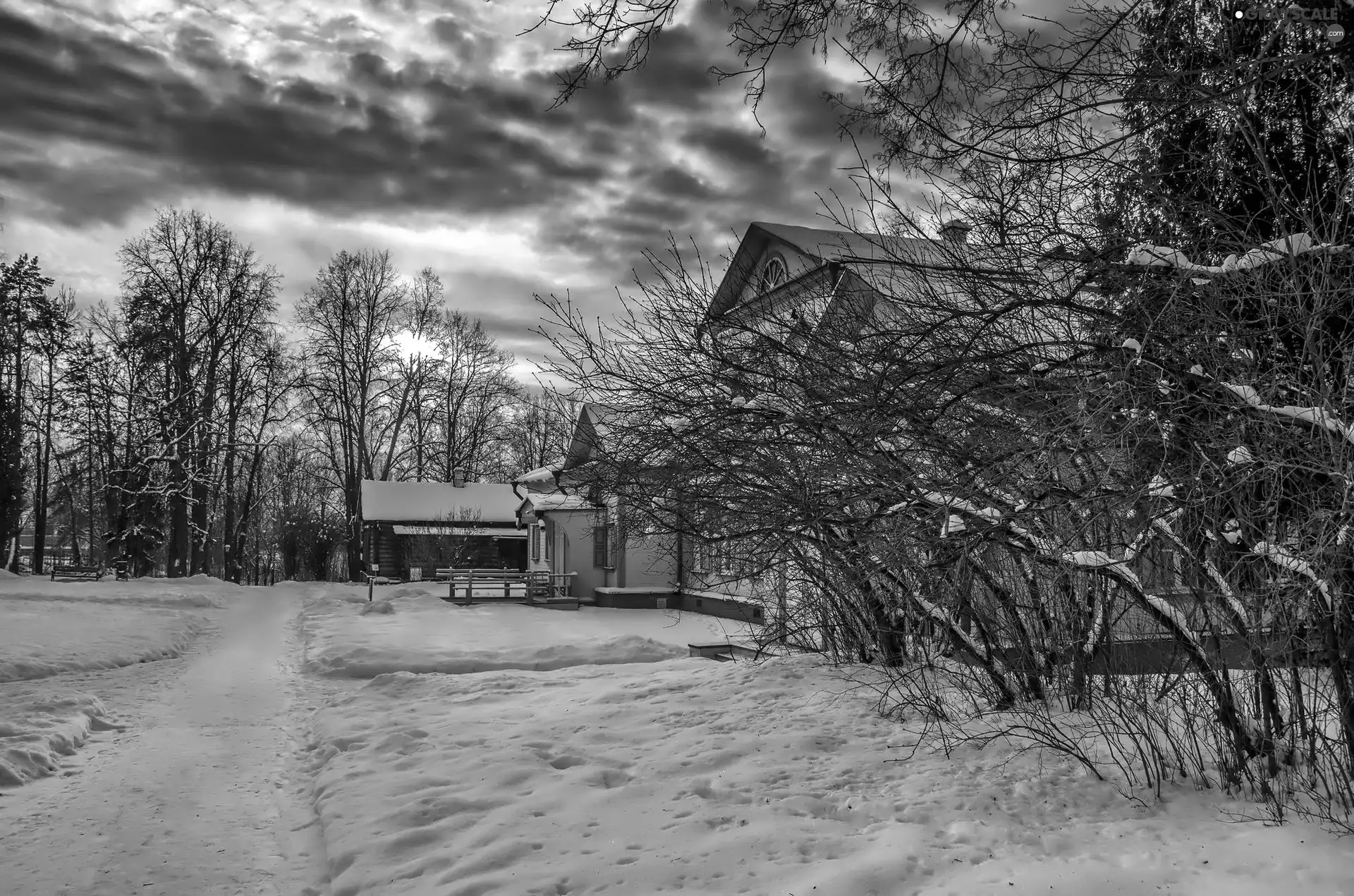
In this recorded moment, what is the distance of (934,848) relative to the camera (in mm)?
4297

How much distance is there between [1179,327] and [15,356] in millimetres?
42023

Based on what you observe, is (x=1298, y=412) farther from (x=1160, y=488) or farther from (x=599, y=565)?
(x=599, y=565)

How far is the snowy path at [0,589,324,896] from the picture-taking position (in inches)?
181

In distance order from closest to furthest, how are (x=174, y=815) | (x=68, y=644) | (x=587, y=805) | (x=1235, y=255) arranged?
(x=1235, y=255)
(x=587, y=805)
(x=174, y=815)
(x=68, y=644)

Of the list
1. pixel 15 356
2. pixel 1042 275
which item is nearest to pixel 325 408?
pixel 15 356

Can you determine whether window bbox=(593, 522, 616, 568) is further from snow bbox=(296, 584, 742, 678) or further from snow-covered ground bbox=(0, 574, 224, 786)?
snow-covered ground bbox=(0, 574, 224, 786)

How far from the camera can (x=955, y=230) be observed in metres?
5.36

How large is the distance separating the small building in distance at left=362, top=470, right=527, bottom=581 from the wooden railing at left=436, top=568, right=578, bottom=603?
779cm

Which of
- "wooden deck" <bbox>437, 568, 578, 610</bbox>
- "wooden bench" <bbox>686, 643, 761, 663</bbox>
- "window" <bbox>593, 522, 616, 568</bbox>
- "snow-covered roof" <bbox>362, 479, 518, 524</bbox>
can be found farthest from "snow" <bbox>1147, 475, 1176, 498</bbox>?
"snow-covered roof" <bbox>362, 479, 518, 524</bbox>

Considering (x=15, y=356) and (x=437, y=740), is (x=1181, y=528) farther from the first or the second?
(x=15, y=356)

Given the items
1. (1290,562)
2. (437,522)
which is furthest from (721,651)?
(437,522)

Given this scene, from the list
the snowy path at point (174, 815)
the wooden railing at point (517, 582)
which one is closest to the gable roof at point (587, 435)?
the snowy path at point (174, 815)

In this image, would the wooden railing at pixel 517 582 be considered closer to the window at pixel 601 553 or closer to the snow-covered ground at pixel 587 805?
the window at pixel 601 553

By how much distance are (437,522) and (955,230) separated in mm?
33493
